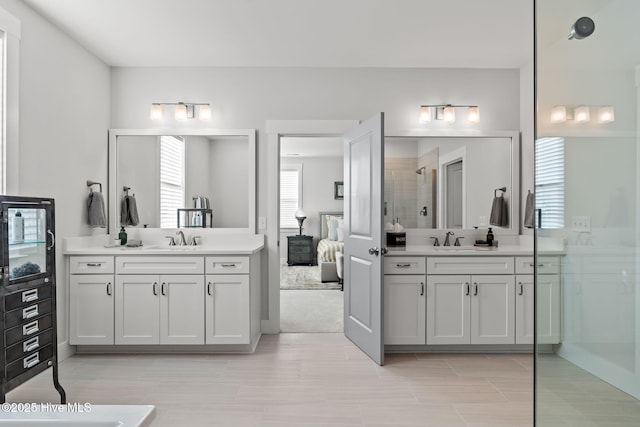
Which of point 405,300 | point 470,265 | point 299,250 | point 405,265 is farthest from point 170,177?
point 299,250

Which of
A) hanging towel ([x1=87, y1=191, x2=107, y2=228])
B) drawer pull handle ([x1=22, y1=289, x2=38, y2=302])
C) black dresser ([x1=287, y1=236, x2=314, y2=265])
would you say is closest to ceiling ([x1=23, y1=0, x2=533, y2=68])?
hanging towel ([x1=87, y1=191, x2=107, y2=228])

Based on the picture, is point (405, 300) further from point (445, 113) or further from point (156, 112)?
point (156, 112)

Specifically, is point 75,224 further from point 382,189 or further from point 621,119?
point 621,119

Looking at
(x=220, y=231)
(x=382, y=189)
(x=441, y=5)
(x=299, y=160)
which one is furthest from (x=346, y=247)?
(x=299, y=160)

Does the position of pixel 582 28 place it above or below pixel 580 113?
above

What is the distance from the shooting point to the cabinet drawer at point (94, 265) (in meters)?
3.49

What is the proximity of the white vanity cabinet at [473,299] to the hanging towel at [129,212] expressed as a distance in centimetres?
285

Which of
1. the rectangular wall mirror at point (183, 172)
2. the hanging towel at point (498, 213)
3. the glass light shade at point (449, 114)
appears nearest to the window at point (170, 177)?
the rectangular wall mirror at point (183, 172)

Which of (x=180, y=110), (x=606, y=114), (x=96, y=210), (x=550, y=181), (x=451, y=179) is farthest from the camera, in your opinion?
(x=451, y=179)

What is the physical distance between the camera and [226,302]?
3514 mm

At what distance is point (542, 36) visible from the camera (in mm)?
1492

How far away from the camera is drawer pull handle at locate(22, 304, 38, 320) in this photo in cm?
238

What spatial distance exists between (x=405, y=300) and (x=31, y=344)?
8.83ft

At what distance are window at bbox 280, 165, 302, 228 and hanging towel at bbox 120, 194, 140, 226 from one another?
17.4 feet
